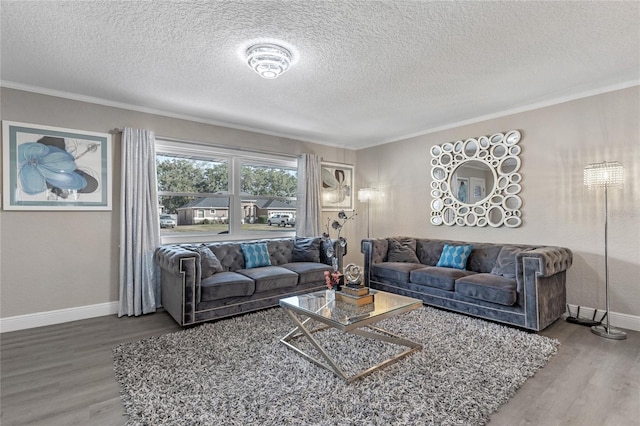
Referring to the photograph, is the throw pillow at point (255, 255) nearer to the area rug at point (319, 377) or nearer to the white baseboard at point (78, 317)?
the area rug at point (319, 377)

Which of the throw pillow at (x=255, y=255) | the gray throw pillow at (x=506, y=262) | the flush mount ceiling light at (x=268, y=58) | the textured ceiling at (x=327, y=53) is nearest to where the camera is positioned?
the textured ceiling at (x=327, y=53)

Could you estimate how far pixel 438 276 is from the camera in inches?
154

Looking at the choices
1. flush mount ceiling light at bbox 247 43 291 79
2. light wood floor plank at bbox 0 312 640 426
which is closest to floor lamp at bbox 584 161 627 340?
light wood floor plank at bbox 0 312 640 426

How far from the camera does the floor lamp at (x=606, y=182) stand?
3.15 m

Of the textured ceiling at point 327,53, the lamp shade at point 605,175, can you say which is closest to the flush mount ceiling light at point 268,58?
the textured ceiling at point 327,53

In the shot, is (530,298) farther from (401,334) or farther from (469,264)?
(401,334)

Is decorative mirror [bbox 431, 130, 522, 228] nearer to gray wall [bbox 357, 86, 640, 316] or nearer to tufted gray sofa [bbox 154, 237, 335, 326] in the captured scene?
gray wall [bbox 357, 86, 640, 316]

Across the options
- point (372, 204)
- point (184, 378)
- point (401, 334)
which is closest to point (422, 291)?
point (401, 334)

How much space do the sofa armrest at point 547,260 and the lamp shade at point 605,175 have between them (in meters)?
0.78

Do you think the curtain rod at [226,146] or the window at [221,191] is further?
the window at [221,191]

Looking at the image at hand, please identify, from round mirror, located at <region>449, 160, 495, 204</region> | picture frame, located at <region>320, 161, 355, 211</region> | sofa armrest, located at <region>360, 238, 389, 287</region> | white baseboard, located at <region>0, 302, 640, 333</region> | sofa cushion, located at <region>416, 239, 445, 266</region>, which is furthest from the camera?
picture frame, located at <region>320, 161, 355, 211</region>

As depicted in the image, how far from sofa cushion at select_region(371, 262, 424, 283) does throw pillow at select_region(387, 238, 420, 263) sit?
0.53ft

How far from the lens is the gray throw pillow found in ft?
12.0

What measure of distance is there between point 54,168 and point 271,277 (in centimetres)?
273
